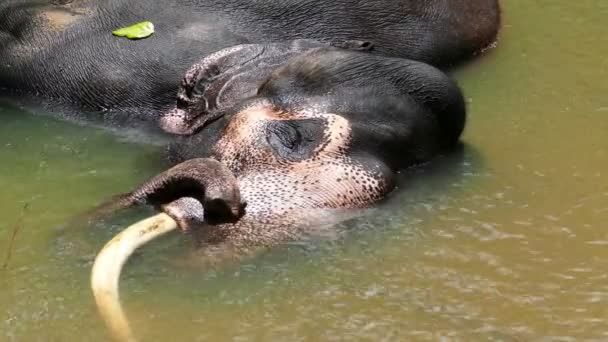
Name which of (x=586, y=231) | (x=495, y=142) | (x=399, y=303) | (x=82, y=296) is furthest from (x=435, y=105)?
(x=82, y=296)

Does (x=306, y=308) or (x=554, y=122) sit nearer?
(x=306, y=308)

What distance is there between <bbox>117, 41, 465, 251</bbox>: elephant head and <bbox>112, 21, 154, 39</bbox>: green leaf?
60 cm

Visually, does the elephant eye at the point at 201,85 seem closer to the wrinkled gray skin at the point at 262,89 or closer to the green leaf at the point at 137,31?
the wrinkled gray skin at the point at 262,89

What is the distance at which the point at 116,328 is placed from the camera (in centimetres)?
296

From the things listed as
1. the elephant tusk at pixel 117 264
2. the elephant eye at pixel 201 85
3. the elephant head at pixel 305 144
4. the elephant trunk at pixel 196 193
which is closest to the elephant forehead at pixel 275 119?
the elephant head at pixel 305 144

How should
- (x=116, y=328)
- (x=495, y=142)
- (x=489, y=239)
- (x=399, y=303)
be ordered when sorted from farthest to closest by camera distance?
(x=495, y=142)
(x=489, y=239)
(x=399, y=303)
(x=116, y=328)

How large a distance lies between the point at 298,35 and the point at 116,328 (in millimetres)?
2142

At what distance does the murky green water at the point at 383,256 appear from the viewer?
305cm

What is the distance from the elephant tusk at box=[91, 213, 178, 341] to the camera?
2965 mm

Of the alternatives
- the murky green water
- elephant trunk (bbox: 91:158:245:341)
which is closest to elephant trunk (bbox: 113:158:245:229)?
elephant trunk (bbox: 91:158:245:341)

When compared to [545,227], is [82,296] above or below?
below

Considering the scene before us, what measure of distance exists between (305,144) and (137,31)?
4.41 feet

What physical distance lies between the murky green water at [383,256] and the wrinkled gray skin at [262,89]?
0.45 ft

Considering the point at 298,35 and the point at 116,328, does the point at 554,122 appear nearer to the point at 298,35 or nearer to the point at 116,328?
the point at 298,35
